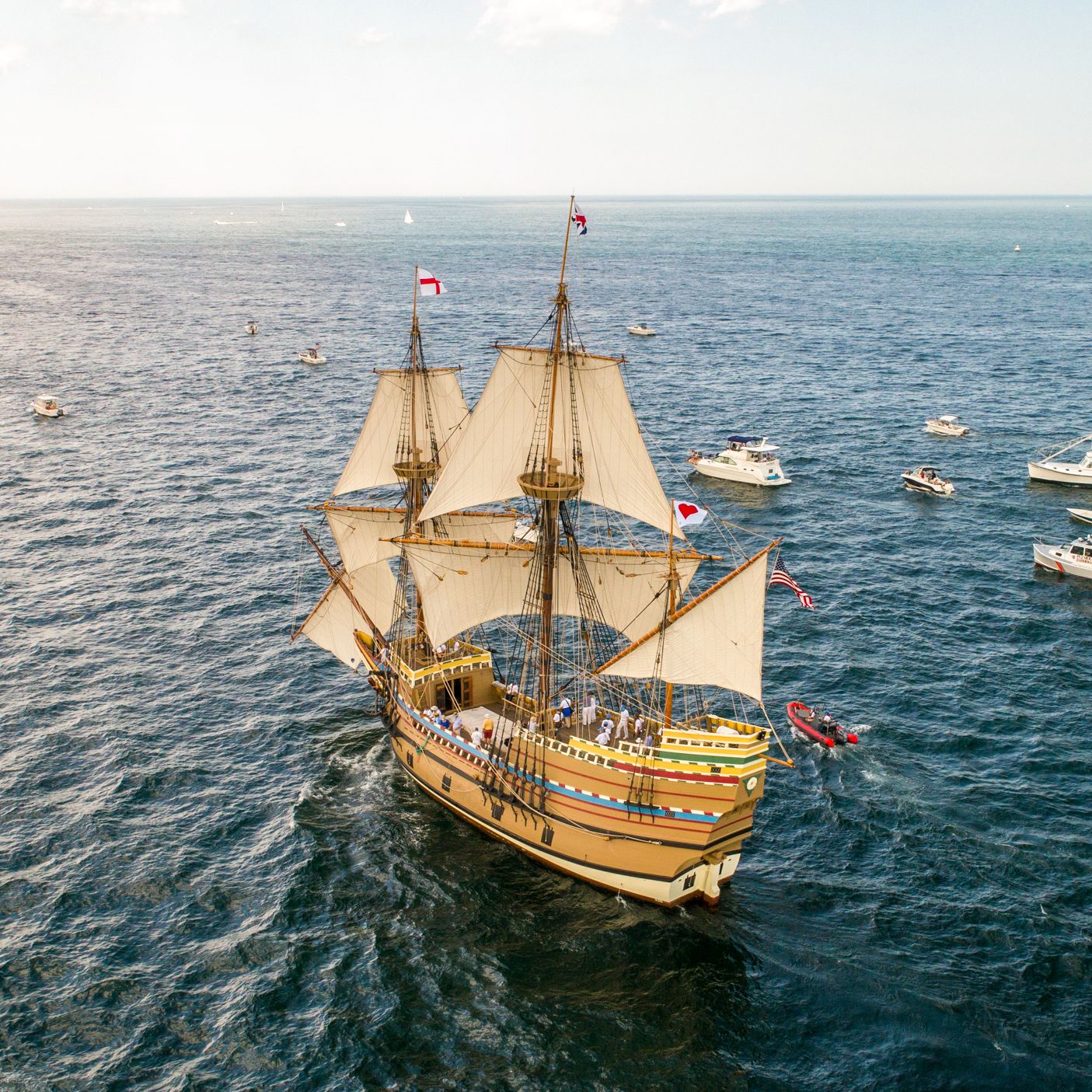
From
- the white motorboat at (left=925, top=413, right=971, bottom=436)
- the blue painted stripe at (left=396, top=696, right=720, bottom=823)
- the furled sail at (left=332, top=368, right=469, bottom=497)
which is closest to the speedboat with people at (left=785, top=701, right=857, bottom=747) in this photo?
the blue painted stripe at (left=396, top=696, right=720, bottom=823)

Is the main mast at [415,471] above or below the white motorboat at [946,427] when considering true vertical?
above

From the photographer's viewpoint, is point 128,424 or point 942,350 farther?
point 942,350

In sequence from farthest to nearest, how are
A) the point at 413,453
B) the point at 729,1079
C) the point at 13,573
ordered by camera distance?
the point at 13,573, the point at 413,453, the point at 729,1079

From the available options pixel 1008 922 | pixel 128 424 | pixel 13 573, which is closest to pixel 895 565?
pixel 1008 922

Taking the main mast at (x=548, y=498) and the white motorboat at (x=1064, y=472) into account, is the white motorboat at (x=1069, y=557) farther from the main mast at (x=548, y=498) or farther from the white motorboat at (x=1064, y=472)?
the main mast at (x=548, y=498)

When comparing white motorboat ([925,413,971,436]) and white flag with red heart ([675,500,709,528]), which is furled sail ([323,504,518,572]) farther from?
white motorboat ([925,413,971,436])

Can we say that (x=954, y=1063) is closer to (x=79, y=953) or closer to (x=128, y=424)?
(x=79, y=953)

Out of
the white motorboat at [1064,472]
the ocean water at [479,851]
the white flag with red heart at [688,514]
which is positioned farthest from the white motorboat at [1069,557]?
the white flag with red heart at [688,514]
